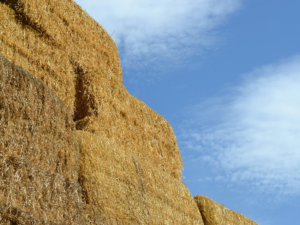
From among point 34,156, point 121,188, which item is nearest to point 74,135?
point 34,156

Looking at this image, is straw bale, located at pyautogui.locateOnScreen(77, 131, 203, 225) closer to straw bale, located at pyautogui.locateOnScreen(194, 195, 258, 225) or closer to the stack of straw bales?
the stack of straw bales

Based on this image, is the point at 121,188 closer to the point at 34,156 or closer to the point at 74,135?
the point at 74,135

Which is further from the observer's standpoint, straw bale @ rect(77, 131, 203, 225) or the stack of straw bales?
straw bale @ rect(77, 131, 203, 225)

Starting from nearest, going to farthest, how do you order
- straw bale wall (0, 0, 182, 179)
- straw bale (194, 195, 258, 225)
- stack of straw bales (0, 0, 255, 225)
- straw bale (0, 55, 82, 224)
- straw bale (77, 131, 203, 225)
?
straw bale (0, 55, 82, 224)
stack of straw bales (0, 0, 255, 225)
straw bale (77, 131, 203, 225)
straw bale wall (0, 0, 182, 179)
straw bale (194, 195, 258, 225)

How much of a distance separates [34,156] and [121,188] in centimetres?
241

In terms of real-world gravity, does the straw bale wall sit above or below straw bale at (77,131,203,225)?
above

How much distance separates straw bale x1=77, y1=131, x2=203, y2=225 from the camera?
6617mm

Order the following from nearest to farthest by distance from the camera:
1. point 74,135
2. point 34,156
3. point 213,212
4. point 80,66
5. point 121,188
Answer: point 34,156 < point 74,135 < point 121,188 < point 80,66 < point 213,212

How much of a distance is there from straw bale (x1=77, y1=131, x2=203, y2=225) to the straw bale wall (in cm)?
96

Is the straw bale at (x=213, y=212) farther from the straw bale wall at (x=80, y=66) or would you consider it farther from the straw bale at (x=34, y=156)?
the straw bale at (x=34, y=156)

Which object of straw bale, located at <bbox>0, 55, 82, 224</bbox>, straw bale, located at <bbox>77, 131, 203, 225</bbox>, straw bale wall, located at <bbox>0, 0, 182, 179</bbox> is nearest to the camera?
straw bale, located at <bbox>0, 55, 82, 224</bbox>

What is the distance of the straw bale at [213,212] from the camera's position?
1120cm

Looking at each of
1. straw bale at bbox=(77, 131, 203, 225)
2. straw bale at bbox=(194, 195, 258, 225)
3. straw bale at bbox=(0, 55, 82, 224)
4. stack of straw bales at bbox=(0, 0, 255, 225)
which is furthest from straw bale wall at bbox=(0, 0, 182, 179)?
straw bale at bbox=(0, 55, 82, 224)

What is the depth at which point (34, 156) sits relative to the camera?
5414 mm
